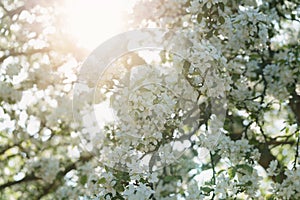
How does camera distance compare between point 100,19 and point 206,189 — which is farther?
point 100,19

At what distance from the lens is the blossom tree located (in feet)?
10.3

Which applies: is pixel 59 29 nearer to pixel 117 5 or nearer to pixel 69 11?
pixel 69 11

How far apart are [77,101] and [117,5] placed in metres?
0.95

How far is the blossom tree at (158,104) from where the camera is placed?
3.15 m

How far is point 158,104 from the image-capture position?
301 centimetres

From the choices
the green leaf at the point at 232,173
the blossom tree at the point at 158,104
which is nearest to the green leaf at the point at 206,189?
the blossom tree at the point at 158,104

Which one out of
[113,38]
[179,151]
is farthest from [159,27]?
[179,151]

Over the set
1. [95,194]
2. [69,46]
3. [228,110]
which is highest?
[69,46]

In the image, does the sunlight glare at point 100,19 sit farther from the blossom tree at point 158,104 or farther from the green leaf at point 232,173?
the green leaf at point 232,173

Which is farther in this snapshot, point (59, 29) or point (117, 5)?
point (59, 29)

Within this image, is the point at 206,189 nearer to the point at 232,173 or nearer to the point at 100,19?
the point at 232,173

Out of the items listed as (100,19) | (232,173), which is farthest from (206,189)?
(100,19)

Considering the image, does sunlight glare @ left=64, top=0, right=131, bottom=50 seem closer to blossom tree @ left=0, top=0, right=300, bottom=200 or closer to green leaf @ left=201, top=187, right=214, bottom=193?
blossom tree @ left=0, top=0, right=300, bottom=200

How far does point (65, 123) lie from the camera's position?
19.6 feet
